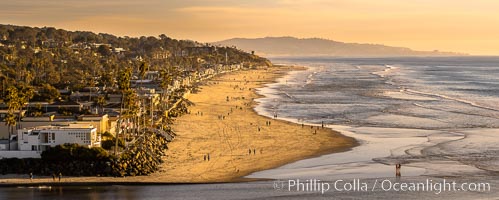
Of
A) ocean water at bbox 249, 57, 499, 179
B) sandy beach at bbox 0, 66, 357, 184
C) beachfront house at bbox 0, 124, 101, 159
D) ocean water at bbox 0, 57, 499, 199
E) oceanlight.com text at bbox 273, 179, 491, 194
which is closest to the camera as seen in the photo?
ocean water at bbox 0, 57, 499, 199

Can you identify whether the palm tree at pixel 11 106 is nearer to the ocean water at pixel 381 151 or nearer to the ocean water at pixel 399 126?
the ocean water at pixel 381 151

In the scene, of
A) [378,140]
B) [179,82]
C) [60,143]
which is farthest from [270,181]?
[179,82]

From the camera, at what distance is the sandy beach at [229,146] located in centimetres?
3700

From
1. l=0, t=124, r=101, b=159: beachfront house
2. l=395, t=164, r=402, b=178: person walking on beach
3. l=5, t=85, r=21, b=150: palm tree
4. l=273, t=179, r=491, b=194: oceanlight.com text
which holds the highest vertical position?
l=5, t=85, r=21, b=150: palm tree

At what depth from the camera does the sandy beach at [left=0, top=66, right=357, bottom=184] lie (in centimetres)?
3700

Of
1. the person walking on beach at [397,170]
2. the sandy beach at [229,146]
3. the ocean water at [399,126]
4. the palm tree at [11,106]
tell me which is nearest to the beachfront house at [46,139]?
the sandy beach at [229,146]

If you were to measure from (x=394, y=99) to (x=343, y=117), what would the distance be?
22313mm

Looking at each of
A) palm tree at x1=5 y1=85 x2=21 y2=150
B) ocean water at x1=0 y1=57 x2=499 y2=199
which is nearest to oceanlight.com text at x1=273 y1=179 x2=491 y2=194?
ocean water at x1=0 y1=57 x2=499 y2=199

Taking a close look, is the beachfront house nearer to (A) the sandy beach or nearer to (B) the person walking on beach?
(A) the sandy beach

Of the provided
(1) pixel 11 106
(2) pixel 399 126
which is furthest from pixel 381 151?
(1) pixel 11 106

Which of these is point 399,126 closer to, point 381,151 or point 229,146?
point 381,151

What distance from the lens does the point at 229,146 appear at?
47.6 meters

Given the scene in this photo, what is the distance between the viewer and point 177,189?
34188 mm

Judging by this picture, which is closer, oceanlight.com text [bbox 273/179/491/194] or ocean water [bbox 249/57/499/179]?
oceanlight.com text [bbox 273/179/491/194]
